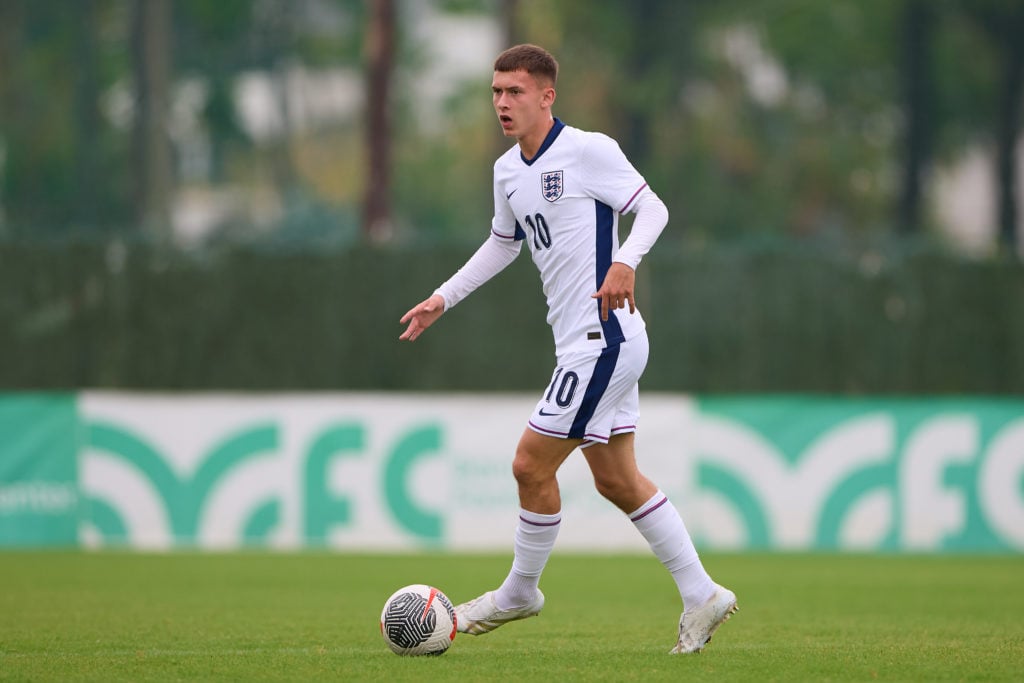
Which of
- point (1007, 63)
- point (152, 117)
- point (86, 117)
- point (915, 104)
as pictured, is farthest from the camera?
point (86, 117)

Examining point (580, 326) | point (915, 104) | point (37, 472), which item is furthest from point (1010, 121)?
point (580, 326)

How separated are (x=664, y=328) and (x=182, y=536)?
22.1 ft

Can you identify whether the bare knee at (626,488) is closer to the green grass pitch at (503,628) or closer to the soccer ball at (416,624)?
the green grass pitch at (503,628)

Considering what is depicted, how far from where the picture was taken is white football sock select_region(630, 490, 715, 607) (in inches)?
277

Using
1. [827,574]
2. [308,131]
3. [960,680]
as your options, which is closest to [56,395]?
[827,574]

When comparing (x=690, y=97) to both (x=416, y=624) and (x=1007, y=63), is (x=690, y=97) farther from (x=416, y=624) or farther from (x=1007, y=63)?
(x=416, y=624)

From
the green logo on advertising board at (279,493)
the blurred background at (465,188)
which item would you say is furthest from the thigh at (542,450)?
the blurred background at (465,188)

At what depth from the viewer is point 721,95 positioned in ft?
132

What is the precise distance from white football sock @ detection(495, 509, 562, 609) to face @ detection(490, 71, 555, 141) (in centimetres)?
176

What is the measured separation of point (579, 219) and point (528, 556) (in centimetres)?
158

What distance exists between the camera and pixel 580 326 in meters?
6.91

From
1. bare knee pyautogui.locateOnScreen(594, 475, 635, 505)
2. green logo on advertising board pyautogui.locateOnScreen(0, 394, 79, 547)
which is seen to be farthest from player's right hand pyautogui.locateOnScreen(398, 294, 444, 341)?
green logo on advertising board pyautogui.locateOnScreen(0, 394, 79, 547)

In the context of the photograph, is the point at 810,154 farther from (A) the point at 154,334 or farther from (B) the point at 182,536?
(B) the point at 182,536

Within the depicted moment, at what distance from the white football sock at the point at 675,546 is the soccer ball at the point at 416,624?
101 cm
